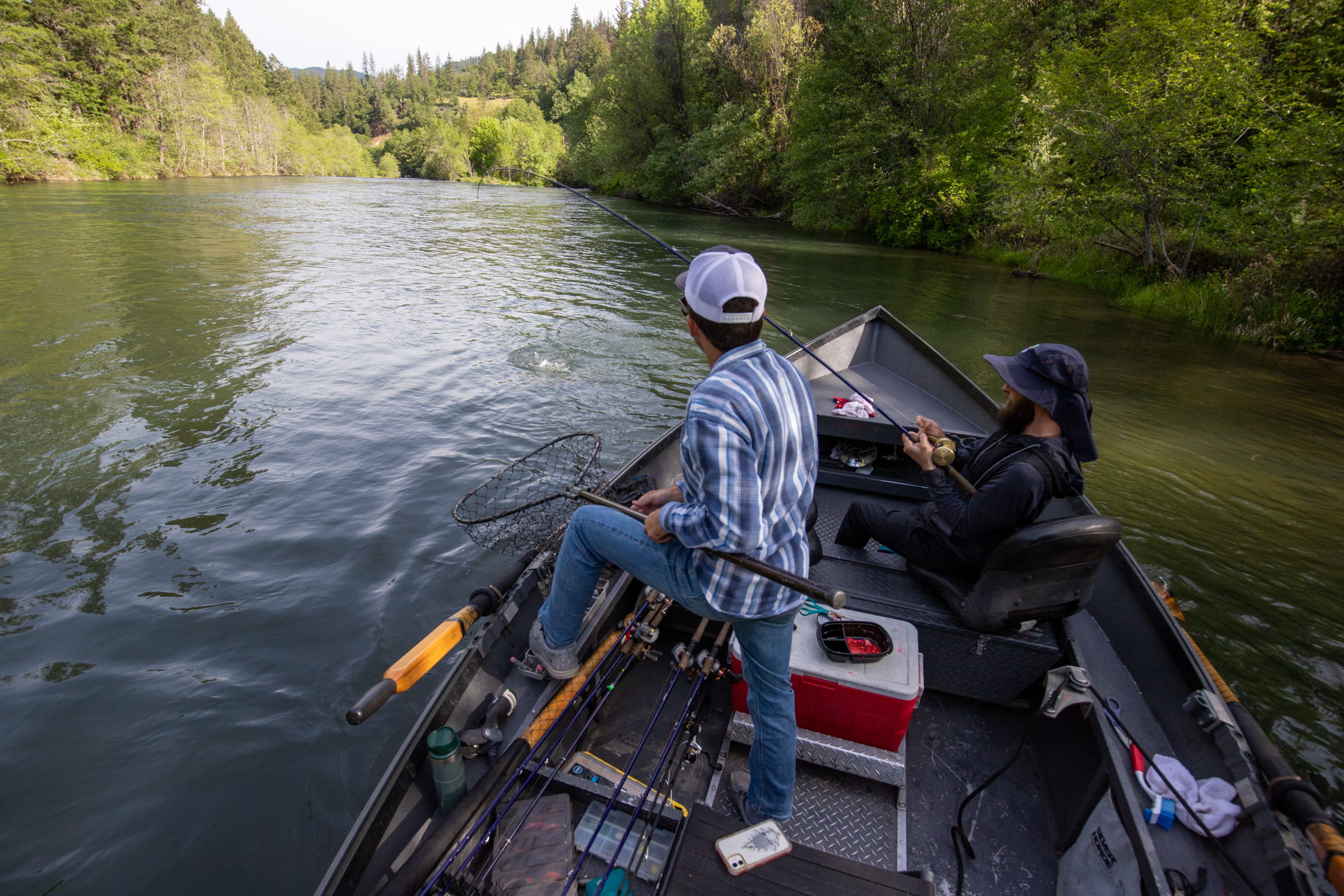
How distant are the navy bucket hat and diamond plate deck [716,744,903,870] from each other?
190 centimetres

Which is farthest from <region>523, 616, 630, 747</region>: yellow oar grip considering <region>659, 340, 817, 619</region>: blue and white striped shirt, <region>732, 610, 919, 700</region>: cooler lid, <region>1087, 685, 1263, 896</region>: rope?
<region>1087, 685, 1263, 896</region>: rope

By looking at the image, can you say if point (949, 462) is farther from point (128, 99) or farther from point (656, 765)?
point (128, 99)

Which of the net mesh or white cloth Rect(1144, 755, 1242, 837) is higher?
white cloth Rect(1144, 755, 1242, 837)

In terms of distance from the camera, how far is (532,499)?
5992 millimetres

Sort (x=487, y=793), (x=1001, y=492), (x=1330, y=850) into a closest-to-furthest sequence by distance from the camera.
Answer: (x=1330, y=850)
(x=487, y=793)
(x=1001, y=492)

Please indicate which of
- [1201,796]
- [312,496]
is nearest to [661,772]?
[1201,796]

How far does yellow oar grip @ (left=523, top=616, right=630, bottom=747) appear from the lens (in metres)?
2.69

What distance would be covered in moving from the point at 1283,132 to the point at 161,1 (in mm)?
77416

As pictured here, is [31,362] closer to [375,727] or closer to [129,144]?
[375,727]

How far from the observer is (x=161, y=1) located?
179 ft

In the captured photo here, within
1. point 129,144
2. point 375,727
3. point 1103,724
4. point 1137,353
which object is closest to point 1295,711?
point 1103,724

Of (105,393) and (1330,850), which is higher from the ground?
(1330,850)

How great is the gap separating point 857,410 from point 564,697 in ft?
12.7

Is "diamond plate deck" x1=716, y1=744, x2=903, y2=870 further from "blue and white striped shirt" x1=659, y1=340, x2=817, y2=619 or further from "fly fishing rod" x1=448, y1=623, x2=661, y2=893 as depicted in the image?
"blue and white striped shirt" x1=659, y1=340, x2=817, y2=619
